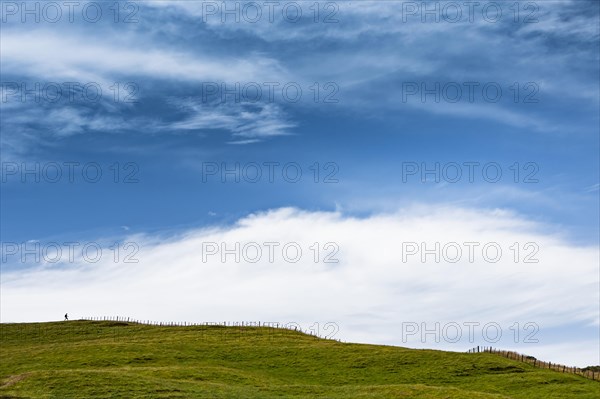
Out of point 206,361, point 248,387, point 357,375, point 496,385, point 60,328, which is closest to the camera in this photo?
point 248,387

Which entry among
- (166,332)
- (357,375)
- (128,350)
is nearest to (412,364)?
(357,375)

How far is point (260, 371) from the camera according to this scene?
72188mm

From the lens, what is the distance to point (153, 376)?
6091 centimetres

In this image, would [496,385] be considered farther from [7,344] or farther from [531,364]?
[7,344]

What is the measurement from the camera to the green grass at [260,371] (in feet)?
180

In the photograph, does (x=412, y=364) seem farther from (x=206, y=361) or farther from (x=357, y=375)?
(x=206, y=361)

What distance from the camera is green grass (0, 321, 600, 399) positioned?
54841 mm

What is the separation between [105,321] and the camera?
391 feet

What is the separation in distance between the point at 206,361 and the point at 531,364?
38.3 metres

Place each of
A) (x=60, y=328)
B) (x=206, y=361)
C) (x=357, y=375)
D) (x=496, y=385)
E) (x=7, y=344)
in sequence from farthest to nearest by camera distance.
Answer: (x=60, y=328) < (x=7, y=344) < (x=206, y=361) < (x=357, y=375) < (x=496, y=385)

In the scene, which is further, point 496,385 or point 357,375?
point 357,375

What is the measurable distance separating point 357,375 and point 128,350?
29.4m

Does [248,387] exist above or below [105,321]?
below

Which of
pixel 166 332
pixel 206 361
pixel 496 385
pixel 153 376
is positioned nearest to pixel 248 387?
pixel 153 376
